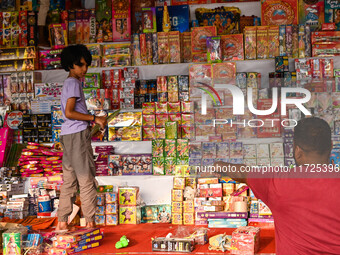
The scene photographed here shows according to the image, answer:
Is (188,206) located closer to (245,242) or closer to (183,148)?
(183,148)

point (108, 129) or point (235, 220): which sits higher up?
point (108, 129)

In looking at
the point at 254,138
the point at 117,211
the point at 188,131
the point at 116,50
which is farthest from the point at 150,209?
the point at 116,50

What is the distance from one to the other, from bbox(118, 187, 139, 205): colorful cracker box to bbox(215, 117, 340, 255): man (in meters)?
2.37

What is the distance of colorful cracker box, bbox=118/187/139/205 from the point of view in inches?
170

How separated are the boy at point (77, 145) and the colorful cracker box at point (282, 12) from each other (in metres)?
1.93

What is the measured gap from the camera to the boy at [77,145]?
3.69m

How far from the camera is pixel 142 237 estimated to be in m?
3.80

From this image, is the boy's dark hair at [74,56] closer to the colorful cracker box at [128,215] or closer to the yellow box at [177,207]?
the colorful cracker box at [128,215]

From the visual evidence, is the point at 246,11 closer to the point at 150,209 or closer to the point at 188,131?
the point at 188,131

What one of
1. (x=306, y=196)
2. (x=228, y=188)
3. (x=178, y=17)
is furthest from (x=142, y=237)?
(x=178, y=17)

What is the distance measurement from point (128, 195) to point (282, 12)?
2.32 metres

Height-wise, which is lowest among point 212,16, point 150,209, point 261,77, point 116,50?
point 150,209

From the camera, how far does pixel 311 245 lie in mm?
1905

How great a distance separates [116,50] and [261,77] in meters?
1.49
